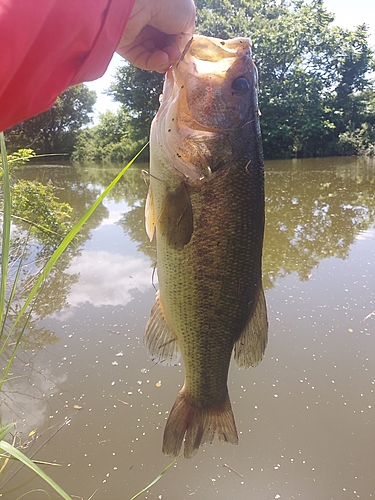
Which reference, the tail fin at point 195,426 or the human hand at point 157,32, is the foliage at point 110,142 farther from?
the tail fin at point 195,426

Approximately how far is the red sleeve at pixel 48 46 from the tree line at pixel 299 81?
2014cm

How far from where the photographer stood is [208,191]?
1391 millimetres

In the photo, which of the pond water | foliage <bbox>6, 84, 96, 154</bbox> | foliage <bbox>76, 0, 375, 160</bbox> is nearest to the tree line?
foliage <bbox>76, 0, 375, 160</bbox>

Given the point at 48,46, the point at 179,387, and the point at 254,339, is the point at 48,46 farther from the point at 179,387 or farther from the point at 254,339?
the point at 179,387

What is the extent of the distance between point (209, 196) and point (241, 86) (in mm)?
437

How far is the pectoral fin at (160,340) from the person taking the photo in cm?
157

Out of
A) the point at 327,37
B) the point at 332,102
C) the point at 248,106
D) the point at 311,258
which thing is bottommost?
the point at 311,258

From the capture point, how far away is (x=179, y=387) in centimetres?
297

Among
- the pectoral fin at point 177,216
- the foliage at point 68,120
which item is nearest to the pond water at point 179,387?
the pectoral fin at point 177,216

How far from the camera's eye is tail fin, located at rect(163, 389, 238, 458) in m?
1.55

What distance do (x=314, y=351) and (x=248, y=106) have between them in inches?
98.0

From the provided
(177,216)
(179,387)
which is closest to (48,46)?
(177,216)

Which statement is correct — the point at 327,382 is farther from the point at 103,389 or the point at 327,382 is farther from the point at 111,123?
the point at 111,123

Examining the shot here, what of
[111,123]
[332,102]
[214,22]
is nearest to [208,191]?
[214,22]
